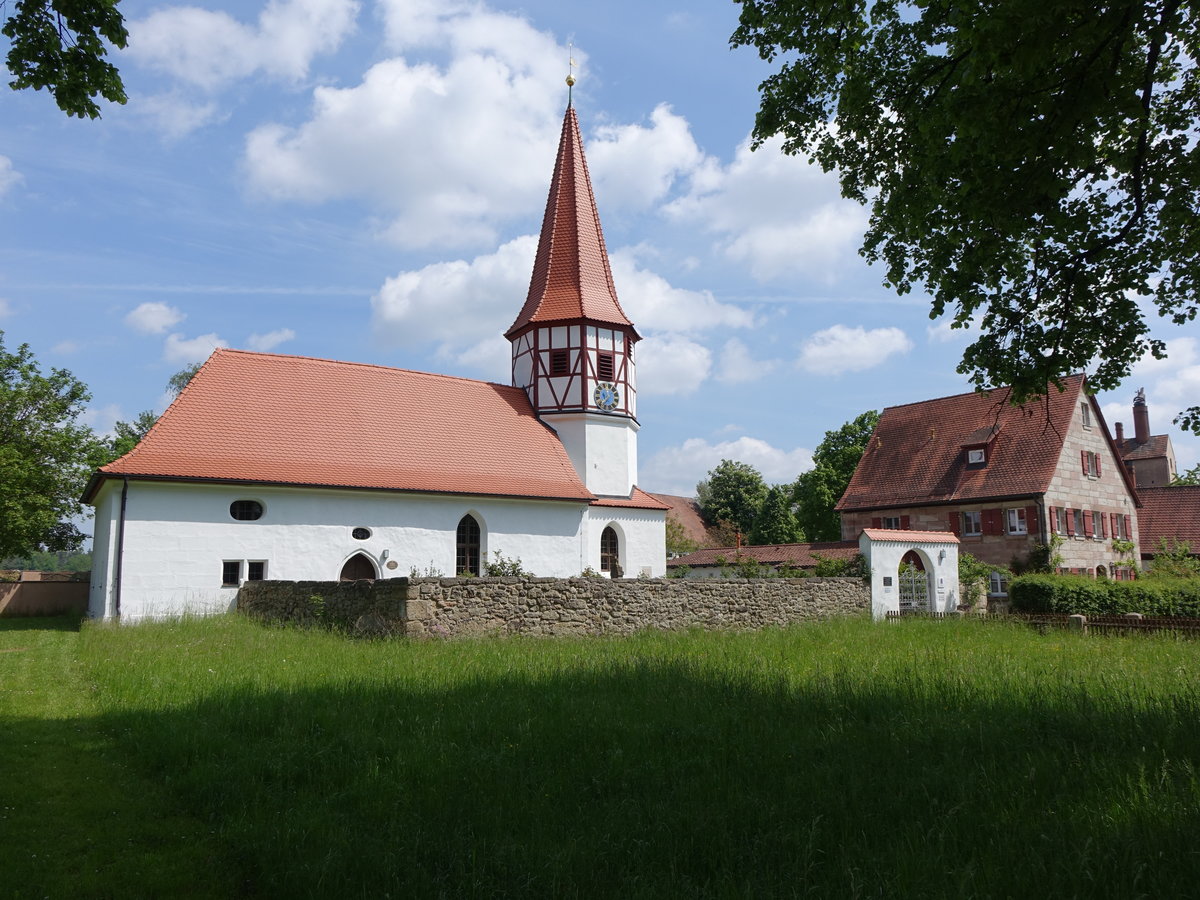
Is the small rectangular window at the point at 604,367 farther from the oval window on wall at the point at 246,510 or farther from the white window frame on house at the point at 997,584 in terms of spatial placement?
the white window frame on house at the point at 997,584

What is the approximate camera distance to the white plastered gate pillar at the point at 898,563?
2525cm

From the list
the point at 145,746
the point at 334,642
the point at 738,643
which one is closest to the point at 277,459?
the point at 334,642

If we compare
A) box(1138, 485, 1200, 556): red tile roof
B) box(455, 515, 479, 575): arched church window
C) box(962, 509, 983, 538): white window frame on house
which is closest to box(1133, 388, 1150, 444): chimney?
box(1138, 485, 1200, 556): red tile roof

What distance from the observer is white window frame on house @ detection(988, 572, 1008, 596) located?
107 feet

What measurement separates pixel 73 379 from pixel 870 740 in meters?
40.0

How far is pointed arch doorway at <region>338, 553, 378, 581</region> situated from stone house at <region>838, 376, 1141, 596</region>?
2249cm

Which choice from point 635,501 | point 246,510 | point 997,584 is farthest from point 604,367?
point 997,584

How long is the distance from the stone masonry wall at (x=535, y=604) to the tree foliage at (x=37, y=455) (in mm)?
17547

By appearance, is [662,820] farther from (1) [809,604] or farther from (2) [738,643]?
(1) [809,604]

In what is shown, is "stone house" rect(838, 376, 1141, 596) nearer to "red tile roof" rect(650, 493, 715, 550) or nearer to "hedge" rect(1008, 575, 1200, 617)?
"hedge" rect(1008, 575, 1200, 617)

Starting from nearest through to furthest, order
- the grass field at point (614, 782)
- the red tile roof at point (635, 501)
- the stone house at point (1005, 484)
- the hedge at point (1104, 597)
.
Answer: the grass field at point (614, 782)
the hedge at point (1104, 597)
the red tile roof at point (635, 501)
the stone house at point (1005, 484)

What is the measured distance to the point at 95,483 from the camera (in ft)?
81.9

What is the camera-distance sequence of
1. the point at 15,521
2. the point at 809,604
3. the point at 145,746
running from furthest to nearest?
Result: the point at 15,521 → the point at 809,604 → the point at 145,746

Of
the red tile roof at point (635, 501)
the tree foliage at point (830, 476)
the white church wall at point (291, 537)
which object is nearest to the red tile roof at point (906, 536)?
the red tile roof at point (635, 501)
